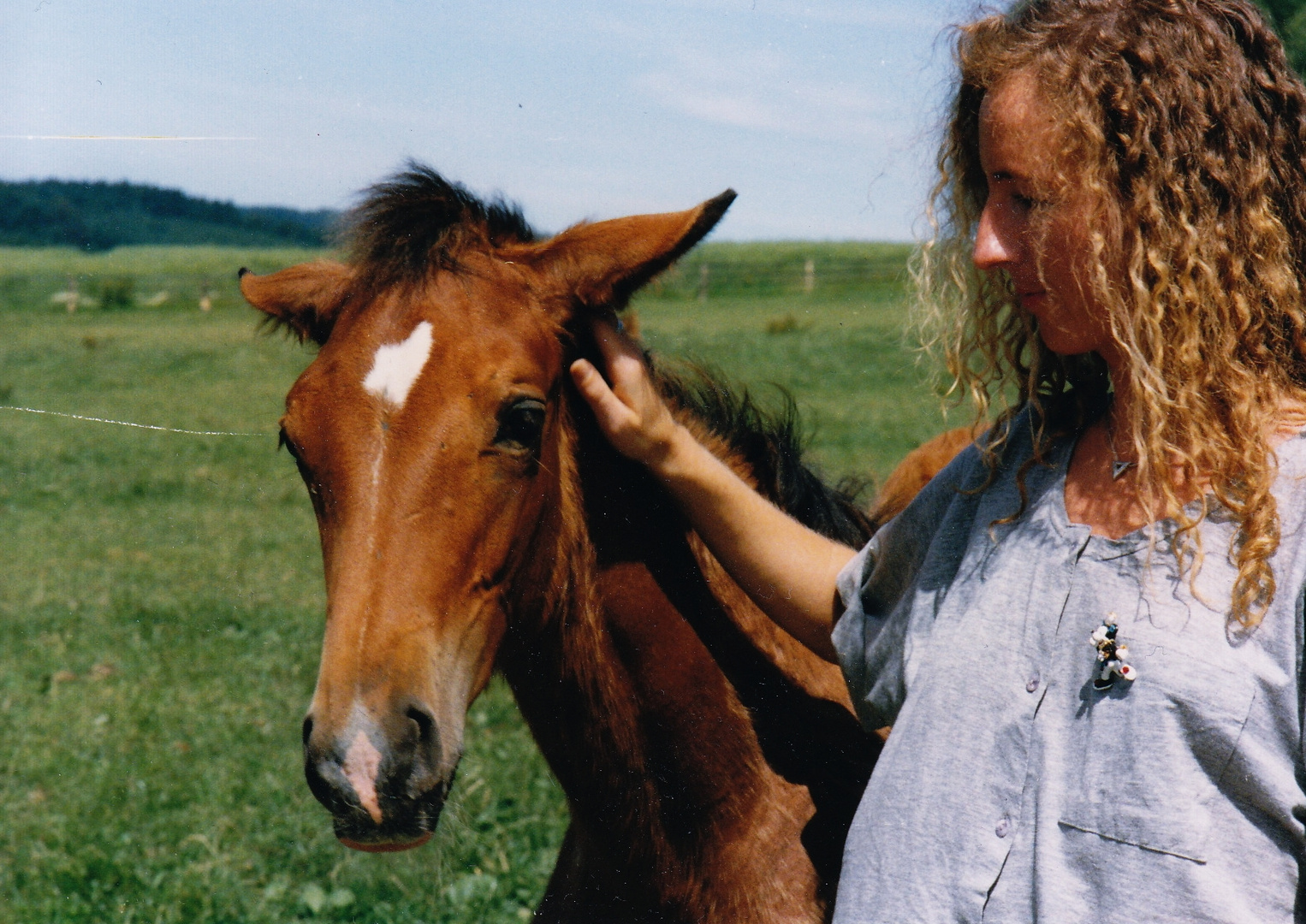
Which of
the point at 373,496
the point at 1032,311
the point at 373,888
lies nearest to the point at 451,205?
the point at 373,496

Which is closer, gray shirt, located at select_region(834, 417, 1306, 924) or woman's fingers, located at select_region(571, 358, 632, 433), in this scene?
gray shirt, located at select_region(834, 417, 1306, 924)

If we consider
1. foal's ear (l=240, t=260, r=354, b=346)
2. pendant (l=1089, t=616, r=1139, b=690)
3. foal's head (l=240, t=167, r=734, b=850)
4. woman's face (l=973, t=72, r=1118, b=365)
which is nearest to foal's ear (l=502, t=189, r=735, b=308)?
foal's head (l=240, t=167, r=734, b=850)

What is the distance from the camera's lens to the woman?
138 centimetres

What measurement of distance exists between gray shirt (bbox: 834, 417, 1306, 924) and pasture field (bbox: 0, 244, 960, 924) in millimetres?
604

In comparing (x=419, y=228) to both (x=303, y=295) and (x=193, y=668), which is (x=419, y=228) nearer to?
(x=303, y=295)

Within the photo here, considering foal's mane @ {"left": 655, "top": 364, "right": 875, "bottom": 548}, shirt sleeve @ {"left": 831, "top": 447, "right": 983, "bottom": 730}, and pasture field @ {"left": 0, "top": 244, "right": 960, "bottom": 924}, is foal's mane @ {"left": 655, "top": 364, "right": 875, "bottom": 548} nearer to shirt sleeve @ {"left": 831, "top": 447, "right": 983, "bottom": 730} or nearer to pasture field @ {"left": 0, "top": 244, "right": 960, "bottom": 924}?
pasture field @ {"left": 0, "top": 244, "right": 960, "bottom": 924}

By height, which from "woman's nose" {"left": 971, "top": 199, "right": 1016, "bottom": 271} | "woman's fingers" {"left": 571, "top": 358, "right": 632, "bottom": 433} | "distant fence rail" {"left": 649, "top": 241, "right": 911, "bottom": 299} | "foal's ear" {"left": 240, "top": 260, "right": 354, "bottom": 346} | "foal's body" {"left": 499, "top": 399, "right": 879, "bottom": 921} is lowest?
"foal's body" {"left": 499, "top": 399, "right": 879, "bottom": 921}

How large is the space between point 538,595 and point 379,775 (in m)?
0.50

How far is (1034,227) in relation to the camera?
5.31ft

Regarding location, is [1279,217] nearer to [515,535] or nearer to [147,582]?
[515,535]

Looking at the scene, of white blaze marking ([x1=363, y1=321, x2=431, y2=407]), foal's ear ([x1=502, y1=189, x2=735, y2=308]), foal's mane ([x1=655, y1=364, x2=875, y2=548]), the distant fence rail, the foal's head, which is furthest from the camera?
the distant fence rail

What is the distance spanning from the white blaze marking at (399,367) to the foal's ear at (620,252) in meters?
0.29

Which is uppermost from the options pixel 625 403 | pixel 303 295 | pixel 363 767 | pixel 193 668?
pixel 303 295

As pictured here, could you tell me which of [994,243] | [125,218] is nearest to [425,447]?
[994,243]
